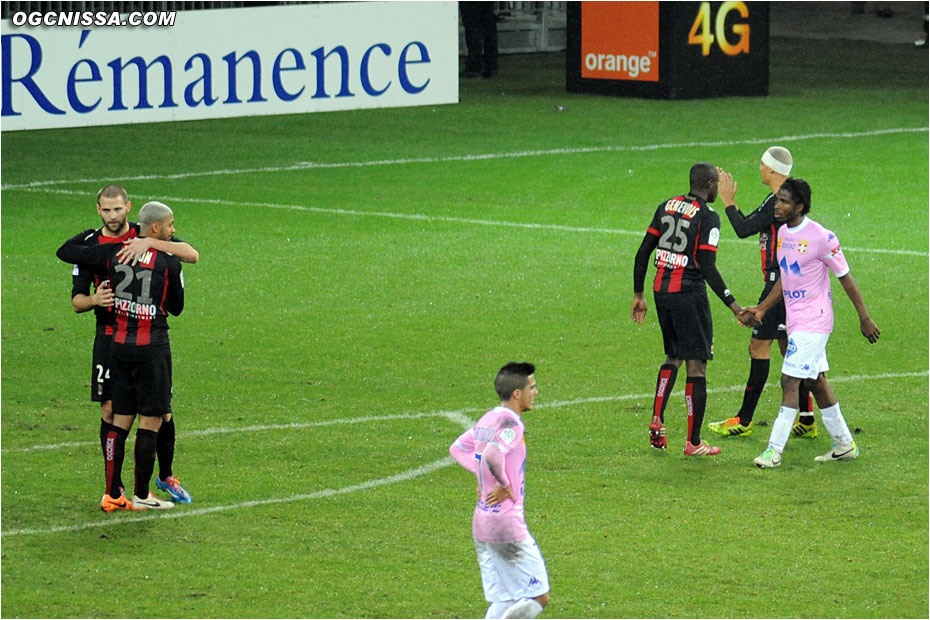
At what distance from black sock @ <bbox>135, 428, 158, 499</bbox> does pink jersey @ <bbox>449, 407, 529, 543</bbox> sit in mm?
2824

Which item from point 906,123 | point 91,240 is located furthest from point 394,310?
point 906,123

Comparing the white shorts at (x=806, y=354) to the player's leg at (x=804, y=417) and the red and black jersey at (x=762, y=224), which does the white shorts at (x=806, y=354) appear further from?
the player's leg at (x=804, y=417)

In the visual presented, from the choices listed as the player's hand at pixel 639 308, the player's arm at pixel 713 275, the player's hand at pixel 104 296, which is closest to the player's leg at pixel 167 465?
the player's hand at pixel 104 296

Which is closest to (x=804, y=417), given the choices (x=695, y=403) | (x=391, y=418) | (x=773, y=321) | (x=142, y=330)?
(x=773, y=321)

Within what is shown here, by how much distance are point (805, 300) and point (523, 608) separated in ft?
12.5

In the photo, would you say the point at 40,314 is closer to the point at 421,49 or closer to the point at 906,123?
the point at 421,49

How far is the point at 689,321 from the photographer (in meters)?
9.77

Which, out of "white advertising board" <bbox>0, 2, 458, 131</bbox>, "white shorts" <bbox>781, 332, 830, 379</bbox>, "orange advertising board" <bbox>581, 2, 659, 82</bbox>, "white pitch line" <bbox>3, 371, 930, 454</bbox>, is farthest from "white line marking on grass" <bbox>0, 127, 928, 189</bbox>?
"white shorts" <bbox>781, 332, 830, 379</bbox>

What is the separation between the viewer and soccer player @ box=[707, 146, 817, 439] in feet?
32.4

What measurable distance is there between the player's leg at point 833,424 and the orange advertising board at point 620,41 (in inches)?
873

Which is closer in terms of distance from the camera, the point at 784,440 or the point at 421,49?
the point at 784,440

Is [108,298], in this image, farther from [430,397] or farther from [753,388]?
[753,388]

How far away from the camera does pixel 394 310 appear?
14547mm

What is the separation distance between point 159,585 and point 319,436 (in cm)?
292
